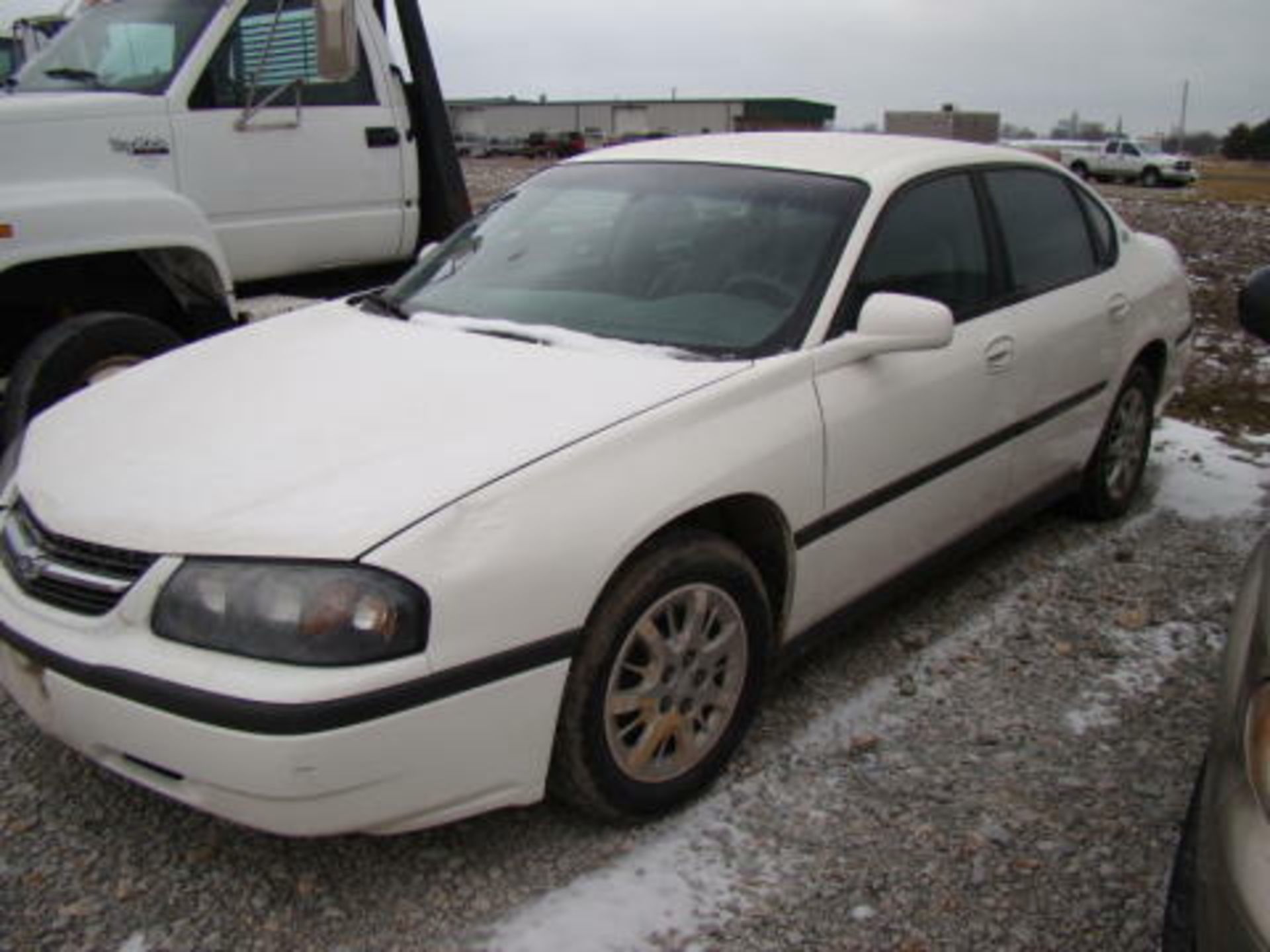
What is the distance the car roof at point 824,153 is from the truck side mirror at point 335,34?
123 centimetres

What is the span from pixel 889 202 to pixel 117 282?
10.3 ft

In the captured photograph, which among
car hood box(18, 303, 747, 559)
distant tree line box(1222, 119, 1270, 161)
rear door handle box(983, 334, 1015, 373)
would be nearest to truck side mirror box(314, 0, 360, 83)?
car hood box(18, 303, 747, 559)

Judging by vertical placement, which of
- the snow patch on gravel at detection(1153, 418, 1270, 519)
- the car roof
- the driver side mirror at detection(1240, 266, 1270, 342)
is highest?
the car roof

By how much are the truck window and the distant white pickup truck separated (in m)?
33.1

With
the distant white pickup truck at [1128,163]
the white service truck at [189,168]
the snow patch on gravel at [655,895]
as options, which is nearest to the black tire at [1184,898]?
the snow patch on gravel at [655,895]

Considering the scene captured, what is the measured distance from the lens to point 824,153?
3.61 meters

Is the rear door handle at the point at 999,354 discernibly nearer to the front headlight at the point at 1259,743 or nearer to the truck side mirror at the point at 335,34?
the front headlight at the point at 1259,743

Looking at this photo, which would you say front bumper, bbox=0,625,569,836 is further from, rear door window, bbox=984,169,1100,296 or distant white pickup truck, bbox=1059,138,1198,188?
distant white pickup truck, bbox=1059,138,1198,188

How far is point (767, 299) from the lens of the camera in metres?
3.11

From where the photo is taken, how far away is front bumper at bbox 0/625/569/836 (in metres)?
2.10

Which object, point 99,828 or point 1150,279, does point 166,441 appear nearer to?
Result: point 99,828

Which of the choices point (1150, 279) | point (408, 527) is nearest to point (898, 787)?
point (408, 527)

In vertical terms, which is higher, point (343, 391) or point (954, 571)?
point (343, 391)

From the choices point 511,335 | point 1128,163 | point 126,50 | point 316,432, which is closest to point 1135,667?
point 511,335
